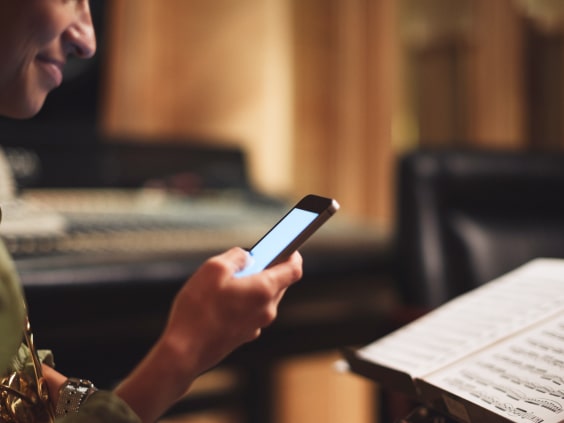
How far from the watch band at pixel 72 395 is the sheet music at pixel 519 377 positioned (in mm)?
327

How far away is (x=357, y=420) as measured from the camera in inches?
95.8

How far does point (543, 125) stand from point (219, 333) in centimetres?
206

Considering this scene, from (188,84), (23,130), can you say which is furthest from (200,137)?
(23,130)

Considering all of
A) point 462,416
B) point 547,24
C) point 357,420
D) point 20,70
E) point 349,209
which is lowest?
point 357,420

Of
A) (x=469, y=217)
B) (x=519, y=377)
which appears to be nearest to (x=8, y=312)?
(x=519, y=377)

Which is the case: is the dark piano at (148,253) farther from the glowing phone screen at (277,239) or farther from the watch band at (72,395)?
the glowing phone screen at (277,239)

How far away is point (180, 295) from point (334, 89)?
207 centimetres

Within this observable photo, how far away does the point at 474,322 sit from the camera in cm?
70

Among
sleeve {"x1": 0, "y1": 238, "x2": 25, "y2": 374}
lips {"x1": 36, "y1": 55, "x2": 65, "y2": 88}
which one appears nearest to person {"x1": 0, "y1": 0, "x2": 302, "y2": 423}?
lips {"x1": 36, "y1": 55, "x2": 65, "y2": 88}

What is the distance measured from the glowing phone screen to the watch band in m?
0.19

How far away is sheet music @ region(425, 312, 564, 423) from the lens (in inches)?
20.0

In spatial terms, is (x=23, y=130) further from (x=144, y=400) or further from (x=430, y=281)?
(x=144, y=400)

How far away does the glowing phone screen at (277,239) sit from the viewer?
0.58m

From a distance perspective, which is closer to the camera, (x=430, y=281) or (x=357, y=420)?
(x=430, y=281)
